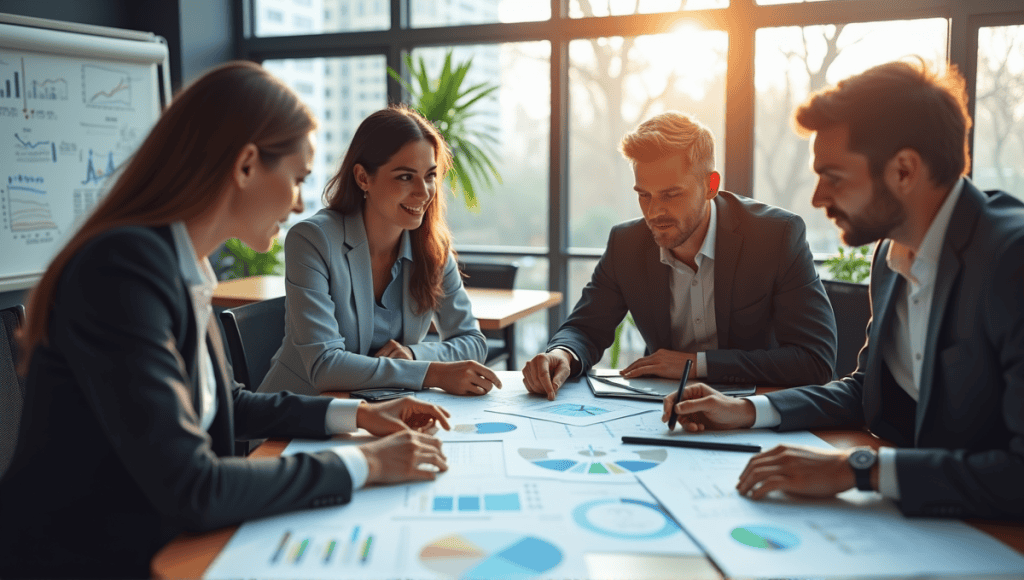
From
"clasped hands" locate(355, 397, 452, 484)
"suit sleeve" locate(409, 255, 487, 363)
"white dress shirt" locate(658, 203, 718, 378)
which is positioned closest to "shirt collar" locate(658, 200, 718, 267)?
"white dress shirt" locate(658, 203, 718, 378)

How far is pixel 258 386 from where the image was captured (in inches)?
92.4

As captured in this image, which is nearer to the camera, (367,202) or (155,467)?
(155,467)

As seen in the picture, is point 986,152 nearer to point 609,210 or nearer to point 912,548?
point 609,210

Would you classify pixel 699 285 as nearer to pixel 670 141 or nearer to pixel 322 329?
pixel 670 141

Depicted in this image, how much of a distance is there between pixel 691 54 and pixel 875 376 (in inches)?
143

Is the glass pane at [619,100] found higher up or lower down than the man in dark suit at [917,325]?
higher up

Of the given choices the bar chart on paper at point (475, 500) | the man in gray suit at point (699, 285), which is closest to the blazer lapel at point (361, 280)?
the man in gray suit at point (699, 285)

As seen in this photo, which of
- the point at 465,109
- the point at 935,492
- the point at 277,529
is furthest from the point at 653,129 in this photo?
the point at 465,109

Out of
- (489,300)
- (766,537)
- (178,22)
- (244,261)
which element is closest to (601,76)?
(489,300)

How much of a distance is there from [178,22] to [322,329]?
3898 millimetres

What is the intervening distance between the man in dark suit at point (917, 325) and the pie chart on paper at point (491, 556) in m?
0.38

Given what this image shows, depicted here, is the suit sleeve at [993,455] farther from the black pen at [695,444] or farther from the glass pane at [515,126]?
the glass pane at [515,126]

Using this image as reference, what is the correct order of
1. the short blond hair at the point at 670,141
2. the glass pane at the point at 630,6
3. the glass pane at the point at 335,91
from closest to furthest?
the short blond hair at the point at 670,141, the glass pane at the point at 630,6, the glass pane at the point at 335,91

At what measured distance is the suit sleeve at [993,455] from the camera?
3.61ft
